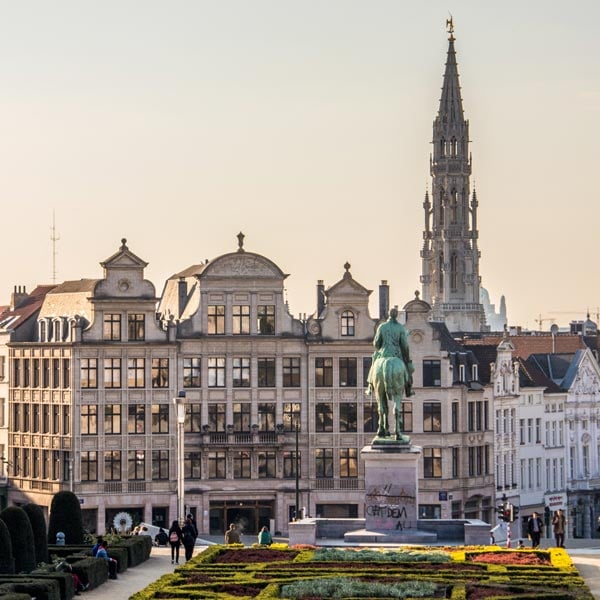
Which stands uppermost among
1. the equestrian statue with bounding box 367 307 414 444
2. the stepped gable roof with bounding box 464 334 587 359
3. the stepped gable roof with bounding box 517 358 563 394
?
the stepped gable roof with bounding box 464 334 587 359

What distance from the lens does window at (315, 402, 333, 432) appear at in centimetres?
11975

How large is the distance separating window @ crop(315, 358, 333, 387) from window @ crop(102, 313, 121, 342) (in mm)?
10557

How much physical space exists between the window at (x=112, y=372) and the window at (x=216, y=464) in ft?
20.1

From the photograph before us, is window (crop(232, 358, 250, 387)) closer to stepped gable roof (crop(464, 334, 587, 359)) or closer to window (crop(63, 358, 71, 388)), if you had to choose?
window (crop(63, 358, 71, 388))

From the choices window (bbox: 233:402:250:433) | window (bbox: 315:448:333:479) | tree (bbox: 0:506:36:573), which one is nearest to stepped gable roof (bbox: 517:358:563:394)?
window (bbox: 315:448:333:479)

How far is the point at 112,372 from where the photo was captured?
117875 mm

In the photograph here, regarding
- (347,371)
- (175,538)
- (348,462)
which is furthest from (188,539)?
(347,371)

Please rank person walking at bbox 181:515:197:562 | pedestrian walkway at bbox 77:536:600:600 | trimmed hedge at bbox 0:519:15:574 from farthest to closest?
person walking at bbox 181:515:197:562 < pedestrian walkway at bbox 77:536:600:600 < trimmed hedge at bbox 0:519:15:574

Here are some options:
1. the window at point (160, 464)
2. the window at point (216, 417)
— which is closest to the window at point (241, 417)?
the window at point (216, 417)

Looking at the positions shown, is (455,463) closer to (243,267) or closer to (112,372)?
(243,267)

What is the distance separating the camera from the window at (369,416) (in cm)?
11988

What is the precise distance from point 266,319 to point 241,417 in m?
5.30

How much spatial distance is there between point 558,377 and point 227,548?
244ft

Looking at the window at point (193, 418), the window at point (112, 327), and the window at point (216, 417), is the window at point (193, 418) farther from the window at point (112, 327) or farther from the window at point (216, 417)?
the window at point (112, 327)
